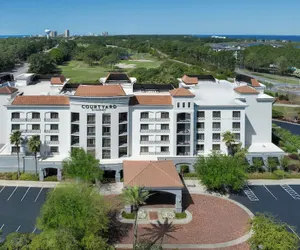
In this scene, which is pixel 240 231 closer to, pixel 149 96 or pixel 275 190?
pixel 275 190

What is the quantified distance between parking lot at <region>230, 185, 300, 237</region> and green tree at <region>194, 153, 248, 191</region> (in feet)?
6.41

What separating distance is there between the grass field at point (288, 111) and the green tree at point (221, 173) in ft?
186

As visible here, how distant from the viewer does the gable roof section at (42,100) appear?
5972cm

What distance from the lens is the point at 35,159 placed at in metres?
58.7

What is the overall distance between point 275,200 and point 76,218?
2810 cm

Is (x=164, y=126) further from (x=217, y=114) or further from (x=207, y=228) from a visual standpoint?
(x=207, y=228)

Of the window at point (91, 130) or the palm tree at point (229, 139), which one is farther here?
the palm tree at point (229, 139)

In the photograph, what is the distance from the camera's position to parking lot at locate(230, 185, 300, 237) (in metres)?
47.5

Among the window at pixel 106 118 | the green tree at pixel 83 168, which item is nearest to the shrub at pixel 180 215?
the green tree at pixel 83 168

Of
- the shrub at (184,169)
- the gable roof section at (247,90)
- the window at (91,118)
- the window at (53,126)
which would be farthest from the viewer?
the gable roof section at (247,90)

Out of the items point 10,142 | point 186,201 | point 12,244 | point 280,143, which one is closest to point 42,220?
point 12,244

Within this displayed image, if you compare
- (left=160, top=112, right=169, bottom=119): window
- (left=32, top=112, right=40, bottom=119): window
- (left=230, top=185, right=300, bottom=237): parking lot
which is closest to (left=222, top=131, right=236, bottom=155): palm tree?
(left=230, top=185, right=300, bottom=237): parking lot

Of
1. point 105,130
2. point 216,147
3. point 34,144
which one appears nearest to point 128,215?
point 105,130

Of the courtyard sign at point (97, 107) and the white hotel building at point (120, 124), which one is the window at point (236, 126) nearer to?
the white hotel building at point (120, 124)
